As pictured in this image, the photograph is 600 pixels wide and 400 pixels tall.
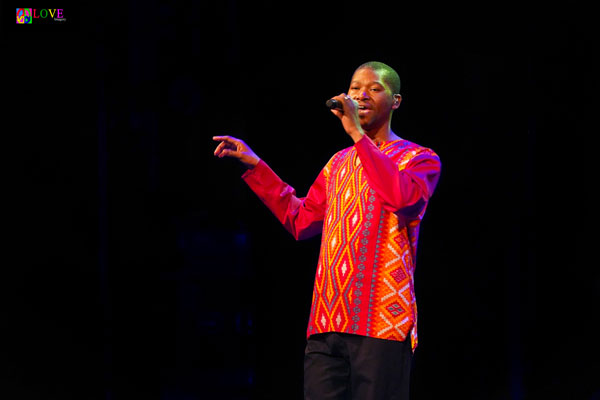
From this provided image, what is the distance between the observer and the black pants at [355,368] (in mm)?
1925

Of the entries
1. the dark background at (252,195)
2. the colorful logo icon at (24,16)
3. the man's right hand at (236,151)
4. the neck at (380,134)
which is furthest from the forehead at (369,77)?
the colorful logo icon at (24,16)

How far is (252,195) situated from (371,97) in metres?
1.00

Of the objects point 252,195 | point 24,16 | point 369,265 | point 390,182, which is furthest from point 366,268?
point 24,16

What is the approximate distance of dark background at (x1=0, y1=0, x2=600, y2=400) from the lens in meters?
2.85

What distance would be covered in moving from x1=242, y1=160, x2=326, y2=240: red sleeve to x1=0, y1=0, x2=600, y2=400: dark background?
0.63 meters

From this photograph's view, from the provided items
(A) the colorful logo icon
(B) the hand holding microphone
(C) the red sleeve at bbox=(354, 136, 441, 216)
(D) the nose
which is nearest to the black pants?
(C) the red sleeve at bbox=(354, 136, 441, 216)

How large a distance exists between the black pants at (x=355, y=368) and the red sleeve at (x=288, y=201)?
43 centimetres

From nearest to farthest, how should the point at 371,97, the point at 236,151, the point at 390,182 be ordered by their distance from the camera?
1. the point at 390,182
2. the point at 371,97
3. the point at 236,151

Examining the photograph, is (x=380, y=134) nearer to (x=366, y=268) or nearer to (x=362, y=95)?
(x=362, y=95)

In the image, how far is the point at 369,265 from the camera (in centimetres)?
198

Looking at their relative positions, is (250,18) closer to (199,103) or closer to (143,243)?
(199,103)

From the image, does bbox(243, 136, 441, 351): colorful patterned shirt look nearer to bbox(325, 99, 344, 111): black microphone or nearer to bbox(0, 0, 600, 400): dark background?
bbox(325, 99, 344, 111): black microphone

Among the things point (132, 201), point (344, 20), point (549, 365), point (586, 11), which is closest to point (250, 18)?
point (344, 20)

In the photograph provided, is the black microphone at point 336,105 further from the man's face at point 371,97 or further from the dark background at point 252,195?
the dark background at point 252,195
